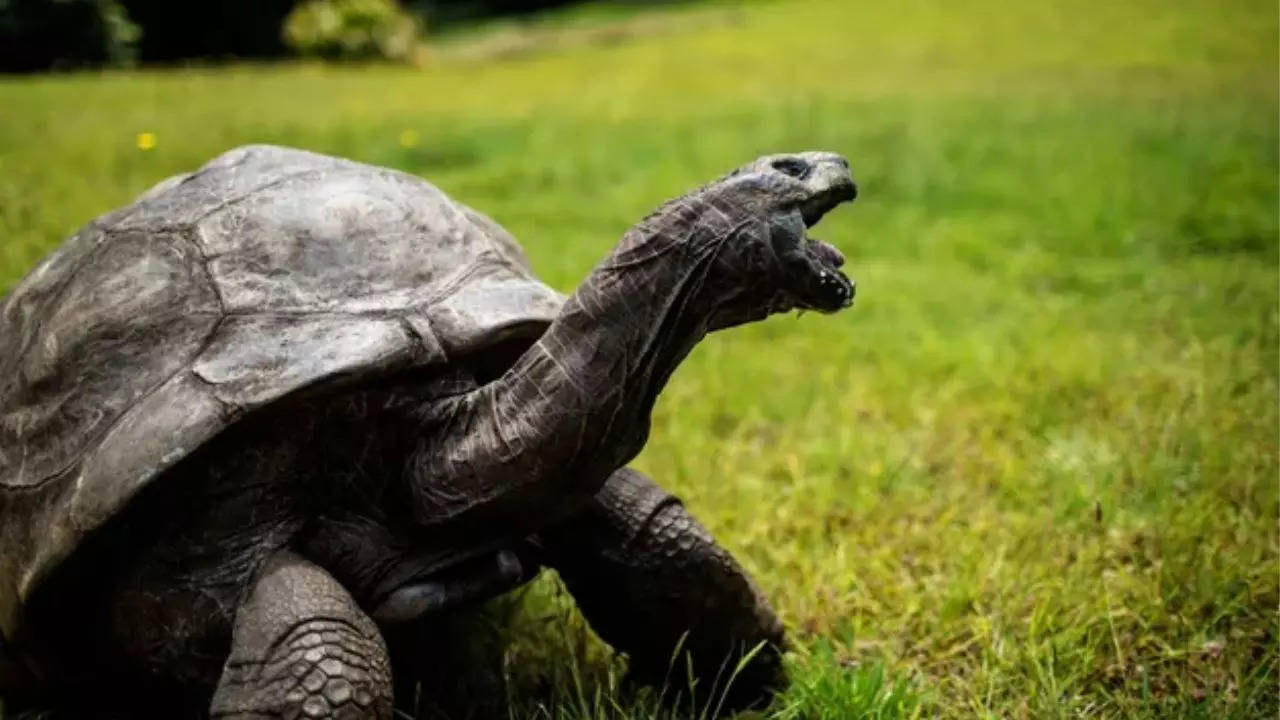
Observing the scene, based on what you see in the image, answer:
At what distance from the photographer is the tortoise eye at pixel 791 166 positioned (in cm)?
173

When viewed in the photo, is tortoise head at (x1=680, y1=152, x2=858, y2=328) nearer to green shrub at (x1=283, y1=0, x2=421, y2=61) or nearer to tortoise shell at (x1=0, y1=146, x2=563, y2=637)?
tortoise shell at (x1=0, y1=146, x2=563, y2=637)

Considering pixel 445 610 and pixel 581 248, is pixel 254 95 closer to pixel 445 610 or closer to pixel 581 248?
pixel 581 248

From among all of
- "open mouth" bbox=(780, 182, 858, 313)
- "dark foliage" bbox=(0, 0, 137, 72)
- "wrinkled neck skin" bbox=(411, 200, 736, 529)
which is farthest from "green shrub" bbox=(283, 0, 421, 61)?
"open mouth" bbox=(780, 182, 858, 313)

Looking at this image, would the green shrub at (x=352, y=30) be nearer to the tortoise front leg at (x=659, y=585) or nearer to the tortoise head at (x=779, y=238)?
the tortoise front leg at (x=659, y=585)

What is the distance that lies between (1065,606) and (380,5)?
863cm

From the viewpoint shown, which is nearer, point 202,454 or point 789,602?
point 202,454

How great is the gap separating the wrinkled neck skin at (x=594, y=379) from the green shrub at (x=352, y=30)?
6.34 m

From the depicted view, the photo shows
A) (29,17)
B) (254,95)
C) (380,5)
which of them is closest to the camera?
(29,17)

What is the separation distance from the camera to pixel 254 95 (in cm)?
614

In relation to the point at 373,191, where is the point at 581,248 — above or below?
below

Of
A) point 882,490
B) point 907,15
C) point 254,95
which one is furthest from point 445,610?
point 907,15

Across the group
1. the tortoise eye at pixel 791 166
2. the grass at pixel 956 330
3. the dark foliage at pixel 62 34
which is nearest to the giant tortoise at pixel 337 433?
the tortoise eye at pixel 791 166

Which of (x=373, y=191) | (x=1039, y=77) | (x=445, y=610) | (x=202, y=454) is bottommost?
(x=1039, y=77)

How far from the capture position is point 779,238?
1676 millimetres
